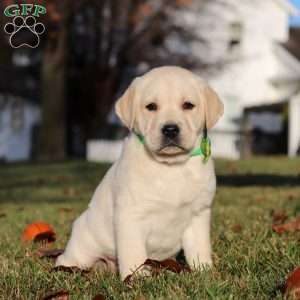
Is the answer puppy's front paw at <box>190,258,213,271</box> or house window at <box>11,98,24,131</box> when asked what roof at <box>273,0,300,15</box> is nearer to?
house window at <box>11,98,24,131</box>

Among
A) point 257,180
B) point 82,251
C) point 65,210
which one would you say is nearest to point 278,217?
point 82,251

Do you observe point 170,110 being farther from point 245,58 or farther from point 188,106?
point 245,58

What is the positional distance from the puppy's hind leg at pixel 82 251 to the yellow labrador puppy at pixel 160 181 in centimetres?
1

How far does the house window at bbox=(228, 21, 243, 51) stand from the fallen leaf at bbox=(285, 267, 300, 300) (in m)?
28.3

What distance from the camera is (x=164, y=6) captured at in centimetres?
2414

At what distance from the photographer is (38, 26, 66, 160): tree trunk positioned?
826 inches

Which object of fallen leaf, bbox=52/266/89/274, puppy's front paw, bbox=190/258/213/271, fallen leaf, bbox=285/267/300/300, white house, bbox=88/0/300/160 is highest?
white house, bbox=88/0/300/160

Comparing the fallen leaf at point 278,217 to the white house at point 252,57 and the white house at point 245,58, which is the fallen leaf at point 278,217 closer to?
the white house at point 245,58

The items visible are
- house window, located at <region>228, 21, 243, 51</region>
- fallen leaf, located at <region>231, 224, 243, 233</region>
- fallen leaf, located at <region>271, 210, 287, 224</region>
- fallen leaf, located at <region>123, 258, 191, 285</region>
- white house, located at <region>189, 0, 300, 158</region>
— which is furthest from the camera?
house window, located at <region>228, 21, 243, 51</region>

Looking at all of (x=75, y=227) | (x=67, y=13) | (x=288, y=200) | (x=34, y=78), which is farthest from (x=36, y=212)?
(x=34, y=78)

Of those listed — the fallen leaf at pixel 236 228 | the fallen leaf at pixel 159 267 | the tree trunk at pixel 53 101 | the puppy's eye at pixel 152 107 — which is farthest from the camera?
the tree trunk at pixel 53 101

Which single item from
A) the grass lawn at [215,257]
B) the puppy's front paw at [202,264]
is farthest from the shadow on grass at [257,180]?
the puppy's front paw at [202,264]

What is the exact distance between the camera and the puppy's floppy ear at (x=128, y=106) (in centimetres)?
355

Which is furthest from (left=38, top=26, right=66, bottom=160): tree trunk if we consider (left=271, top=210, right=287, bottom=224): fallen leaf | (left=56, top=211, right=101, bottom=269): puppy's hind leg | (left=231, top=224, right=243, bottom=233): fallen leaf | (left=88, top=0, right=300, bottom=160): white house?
(left=56, top=211, right=101, bottom=269): puppy's hind leg
